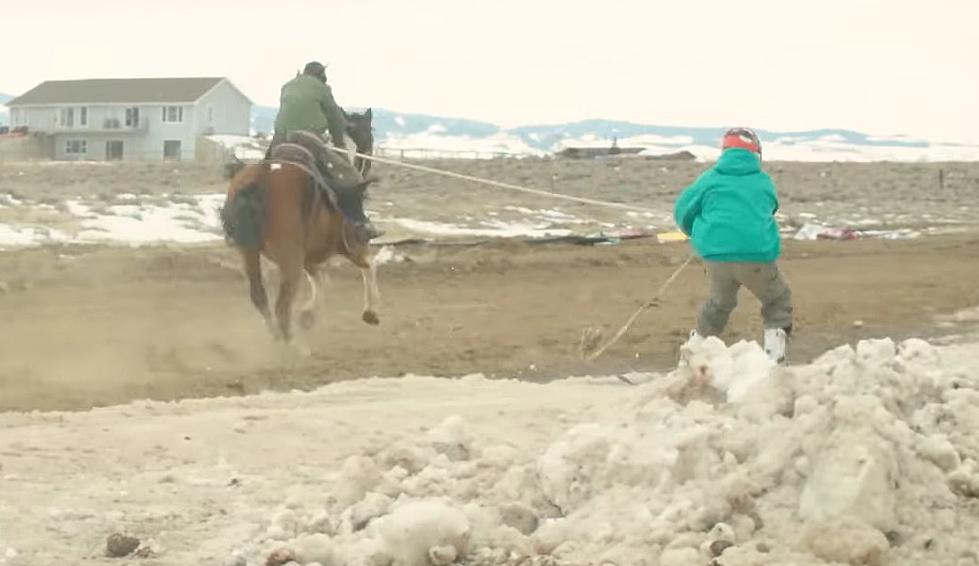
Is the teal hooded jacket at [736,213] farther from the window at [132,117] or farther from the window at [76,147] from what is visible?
the window at [76,147]

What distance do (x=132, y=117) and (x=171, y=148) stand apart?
4.62 metres

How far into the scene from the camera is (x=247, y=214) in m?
13.2

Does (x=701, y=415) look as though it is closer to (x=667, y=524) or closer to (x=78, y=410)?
(x=667, y=524)

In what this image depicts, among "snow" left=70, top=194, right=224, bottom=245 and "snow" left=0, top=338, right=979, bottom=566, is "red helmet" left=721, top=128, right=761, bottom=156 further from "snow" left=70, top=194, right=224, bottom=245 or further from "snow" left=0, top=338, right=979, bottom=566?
"snow" left=70, top=194, right=224, bottom=245

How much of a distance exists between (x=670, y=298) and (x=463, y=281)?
324 cm

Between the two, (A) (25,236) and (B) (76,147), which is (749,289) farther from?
(B) (76,147)

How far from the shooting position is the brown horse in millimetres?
13281

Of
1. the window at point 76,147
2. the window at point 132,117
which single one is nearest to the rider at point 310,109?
the window at point 132,117

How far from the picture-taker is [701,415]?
23.7ft

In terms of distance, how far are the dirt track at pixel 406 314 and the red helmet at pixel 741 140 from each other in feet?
13.9

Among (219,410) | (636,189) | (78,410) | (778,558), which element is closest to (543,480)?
(778,558)

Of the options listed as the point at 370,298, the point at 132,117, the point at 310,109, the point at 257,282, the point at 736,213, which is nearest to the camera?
the point at 736,213

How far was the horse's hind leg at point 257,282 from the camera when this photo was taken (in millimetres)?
13727

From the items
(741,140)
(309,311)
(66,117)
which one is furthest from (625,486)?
(66,117)
